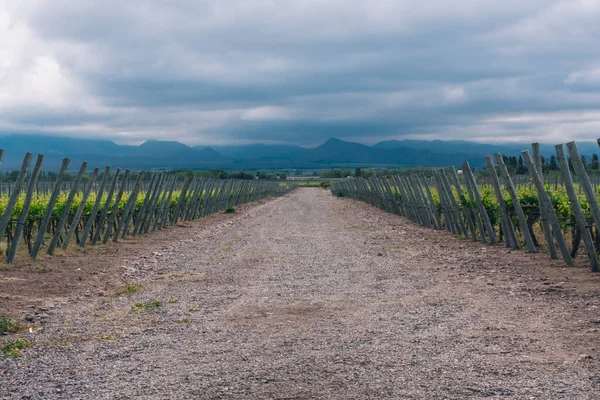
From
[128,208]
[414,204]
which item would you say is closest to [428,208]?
[414,204]

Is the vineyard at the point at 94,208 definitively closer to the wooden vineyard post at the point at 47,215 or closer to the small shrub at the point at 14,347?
the wooden vineyard post at the point at 47,215

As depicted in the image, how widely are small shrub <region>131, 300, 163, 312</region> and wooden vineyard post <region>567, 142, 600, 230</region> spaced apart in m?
7.07

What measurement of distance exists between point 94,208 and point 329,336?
11.3 metres

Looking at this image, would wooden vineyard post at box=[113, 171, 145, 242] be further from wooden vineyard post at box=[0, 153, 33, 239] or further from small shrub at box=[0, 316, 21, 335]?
small shrub at box=[0, 316, 21, 335]

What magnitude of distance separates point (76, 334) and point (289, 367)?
289cm

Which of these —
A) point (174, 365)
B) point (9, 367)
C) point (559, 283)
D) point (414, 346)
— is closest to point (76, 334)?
point (9, 367)

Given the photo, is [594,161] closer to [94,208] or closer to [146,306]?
[146,306]

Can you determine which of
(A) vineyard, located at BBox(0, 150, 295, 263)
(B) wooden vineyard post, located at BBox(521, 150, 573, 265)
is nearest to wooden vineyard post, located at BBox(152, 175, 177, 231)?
(A) vineyard, located at BBox(0, 150, 295, 263)

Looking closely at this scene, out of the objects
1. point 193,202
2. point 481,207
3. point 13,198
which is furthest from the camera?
point 193,202

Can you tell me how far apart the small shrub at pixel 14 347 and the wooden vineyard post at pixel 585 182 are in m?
8.73

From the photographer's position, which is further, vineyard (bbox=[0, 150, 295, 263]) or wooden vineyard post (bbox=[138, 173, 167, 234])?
wooden vineyard post (bbox=[138, 173, 167, 234])

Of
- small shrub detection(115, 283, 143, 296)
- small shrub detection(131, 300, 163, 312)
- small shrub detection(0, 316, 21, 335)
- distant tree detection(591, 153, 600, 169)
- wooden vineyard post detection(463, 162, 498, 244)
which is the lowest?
small shrub detection(115, 283, 143, 296)

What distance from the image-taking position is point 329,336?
23.3 ft

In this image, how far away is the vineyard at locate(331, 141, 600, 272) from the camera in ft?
37.9
